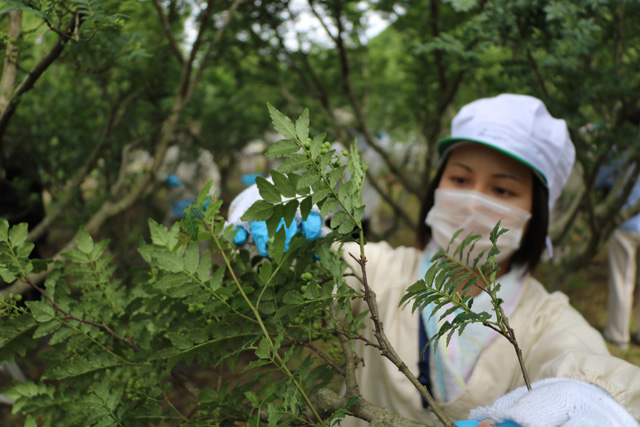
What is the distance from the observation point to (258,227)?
1.18 m

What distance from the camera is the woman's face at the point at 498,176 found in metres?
1.63

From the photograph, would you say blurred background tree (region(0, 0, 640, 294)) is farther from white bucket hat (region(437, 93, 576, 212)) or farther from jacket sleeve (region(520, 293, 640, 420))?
jacket sleeve (region(520, 293, 640, 420))

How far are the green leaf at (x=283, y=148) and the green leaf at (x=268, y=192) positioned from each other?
0.14ft

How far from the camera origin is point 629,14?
2.55 meters

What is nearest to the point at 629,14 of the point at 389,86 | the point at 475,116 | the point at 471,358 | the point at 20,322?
the point at 475,116

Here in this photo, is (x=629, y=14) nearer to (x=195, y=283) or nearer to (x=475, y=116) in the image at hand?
(x=475, y=116)

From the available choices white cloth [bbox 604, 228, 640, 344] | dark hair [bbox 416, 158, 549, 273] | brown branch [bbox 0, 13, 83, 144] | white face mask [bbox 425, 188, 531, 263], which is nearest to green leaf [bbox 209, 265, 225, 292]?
brown branch [bbox 0, 13, 83, 144]

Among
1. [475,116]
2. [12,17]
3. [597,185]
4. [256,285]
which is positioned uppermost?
[12,17]

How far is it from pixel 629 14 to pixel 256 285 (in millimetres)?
2681

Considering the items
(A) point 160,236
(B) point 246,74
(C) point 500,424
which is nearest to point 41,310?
(A) point 160,236

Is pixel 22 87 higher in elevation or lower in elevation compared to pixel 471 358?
higher

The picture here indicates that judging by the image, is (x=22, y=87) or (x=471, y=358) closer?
(x=22, y=87)

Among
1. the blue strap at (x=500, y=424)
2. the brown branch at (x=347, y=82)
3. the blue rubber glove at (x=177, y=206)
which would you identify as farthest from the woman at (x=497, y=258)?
the blue rubber glove at (x=177, y=206)

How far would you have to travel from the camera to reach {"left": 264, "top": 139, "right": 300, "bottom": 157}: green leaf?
680 millimetres
